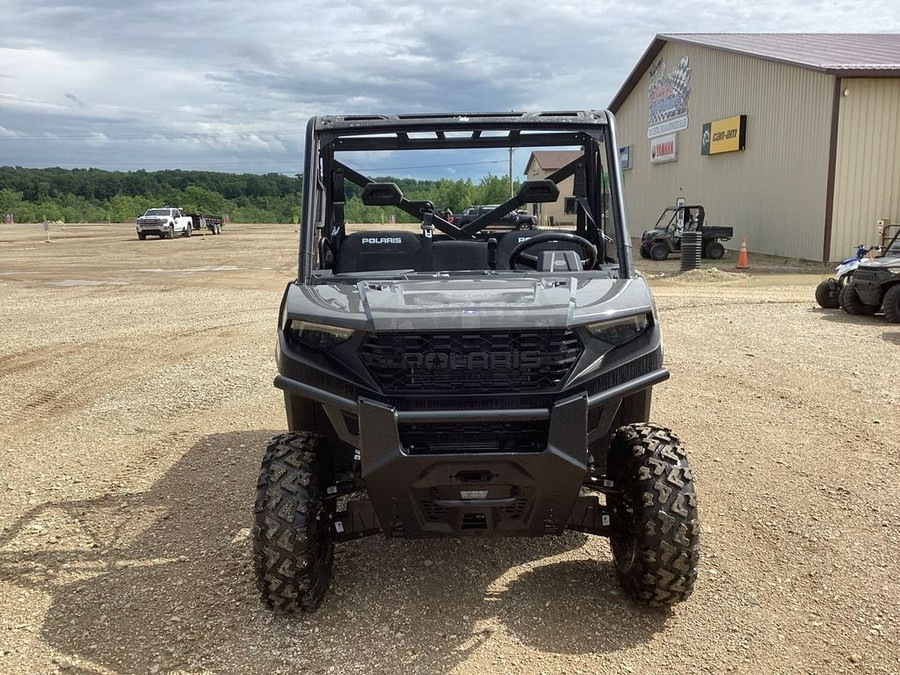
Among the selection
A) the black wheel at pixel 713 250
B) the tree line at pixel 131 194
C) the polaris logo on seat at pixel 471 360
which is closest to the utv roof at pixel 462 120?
the polaris logo on seat at pixel 471 360

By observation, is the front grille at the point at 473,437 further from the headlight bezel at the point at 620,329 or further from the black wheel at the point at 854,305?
the black wheel at the point at 854,305

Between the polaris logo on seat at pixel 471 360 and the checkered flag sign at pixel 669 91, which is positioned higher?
the checkered flag sign at pixel 669 91

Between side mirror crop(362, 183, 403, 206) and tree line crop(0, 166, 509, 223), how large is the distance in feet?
171

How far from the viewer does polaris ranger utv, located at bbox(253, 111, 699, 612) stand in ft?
9.77

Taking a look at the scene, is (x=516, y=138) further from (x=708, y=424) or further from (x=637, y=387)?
(x=708, y=424)

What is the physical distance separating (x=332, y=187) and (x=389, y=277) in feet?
3.08

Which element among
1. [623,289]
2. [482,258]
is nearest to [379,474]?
[623,289]

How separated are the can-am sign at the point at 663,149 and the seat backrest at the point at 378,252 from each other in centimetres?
2678

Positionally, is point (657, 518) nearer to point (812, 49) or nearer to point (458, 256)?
point (458, 256)

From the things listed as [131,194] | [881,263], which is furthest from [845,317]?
[131,194]

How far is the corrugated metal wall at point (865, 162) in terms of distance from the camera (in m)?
19.5

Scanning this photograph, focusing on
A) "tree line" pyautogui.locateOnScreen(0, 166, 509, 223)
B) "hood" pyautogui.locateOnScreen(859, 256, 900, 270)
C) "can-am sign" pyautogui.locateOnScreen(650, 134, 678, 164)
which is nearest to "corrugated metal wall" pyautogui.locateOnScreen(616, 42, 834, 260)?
"can-am sign" pyautogui.locateOnScreen(650, 134, 678, 164)

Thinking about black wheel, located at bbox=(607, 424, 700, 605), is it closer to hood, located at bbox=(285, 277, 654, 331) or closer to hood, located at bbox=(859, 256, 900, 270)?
hood, located at bbox=(285, 277, 654, 331)

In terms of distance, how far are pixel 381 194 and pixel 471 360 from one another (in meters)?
1.55
